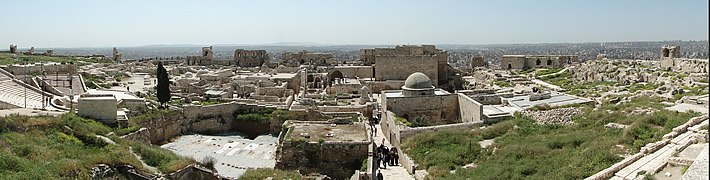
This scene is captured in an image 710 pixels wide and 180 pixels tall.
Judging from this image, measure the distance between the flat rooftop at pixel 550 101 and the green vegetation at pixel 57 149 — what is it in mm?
12682

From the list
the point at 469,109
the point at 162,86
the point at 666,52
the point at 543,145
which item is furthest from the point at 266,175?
the point at 666,52

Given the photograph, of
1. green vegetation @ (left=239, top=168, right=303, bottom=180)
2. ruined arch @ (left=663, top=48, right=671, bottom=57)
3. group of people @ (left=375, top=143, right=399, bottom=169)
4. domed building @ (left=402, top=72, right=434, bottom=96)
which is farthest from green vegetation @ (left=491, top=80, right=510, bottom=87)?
green vegetation @ (left=239, top=168, right=303, bottom=180)

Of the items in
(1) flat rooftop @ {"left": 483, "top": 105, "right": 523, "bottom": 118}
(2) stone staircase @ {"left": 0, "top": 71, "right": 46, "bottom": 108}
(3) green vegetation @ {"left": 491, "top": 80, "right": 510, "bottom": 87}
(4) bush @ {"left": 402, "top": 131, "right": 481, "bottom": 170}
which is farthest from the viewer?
(3) green vegetation @ {"left": 491, "top": 80, "right": 510, "bottom": 87}

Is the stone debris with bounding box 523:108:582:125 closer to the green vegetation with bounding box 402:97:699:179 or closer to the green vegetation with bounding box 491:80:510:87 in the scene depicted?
the green vegetation with bounding box 402:97:699:179

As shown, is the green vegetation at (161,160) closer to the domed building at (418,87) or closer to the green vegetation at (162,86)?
the green vegetation at (162,86)

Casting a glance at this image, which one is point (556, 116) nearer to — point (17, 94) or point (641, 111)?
point (641, 111)

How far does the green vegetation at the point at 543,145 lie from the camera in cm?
1120

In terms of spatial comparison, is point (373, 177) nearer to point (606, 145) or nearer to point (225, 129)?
point (606, 145)

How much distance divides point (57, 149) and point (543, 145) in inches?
443

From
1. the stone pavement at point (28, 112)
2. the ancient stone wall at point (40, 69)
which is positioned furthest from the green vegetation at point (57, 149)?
the ancient stone wall at point (40, 69)

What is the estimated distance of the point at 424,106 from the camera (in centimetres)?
2202

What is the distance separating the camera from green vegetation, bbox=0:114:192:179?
11.2 meters

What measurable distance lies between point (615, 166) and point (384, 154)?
7.82 meters

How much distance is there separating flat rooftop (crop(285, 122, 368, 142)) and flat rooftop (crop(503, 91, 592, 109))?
6.09 meters
